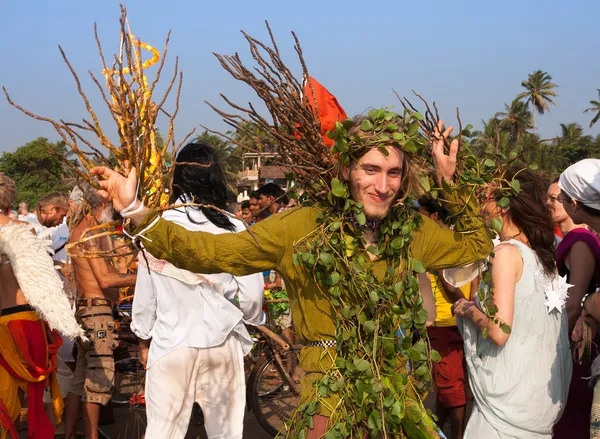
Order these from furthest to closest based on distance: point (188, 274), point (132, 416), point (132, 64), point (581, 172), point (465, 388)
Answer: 1. point (132, 416)
2. point (465, 388)
3. point (188, 274)
4. point (581, 172)
5. point (132, 64)

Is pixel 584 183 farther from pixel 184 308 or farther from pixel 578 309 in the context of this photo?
pixel 184 308

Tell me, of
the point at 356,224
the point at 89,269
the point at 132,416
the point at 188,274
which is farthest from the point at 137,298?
the point at 132,416

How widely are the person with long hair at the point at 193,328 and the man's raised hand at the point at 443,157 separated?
5.32 ft

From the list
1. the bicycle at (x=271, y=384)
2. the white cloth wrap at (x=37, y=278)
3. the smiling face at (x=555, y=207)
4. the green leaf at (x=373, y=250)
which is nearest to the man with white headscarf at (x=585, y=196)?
the green leaf at (x=373, y=250)

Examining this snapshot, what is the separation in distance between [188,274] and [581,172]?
236 centimetres

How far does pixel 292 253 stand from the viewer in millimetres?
2986

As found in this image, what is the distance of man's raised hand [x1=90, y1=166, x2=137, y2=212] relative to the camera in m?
2.58

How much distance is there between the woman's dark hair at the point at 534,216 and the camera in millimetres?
3951

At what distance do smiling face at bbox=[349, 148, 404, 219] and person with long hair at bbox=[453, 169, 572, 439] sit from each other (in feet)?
2.77

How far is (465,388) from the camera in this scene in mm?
5918

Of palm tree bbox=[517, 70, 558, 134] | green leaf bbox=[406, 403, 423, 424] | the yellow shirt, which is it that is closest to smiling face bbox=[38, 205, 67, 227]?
the yellow shirt

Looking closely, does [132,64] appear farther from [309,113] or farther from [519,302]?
[519,302]

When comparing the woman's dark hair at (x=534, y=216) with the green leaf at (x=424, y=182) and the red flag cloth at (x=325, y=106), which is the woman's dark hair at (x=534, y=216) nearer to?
the green leaf at (x=424, y=182)

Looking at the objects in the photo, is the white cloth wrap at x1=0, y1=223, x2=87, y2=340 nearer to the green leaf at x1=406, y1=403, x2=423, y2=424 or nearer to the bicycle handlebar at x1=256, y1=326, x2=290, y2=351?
the bicycle handlebar at x1=256, y1=326, x2=290, y2=351
